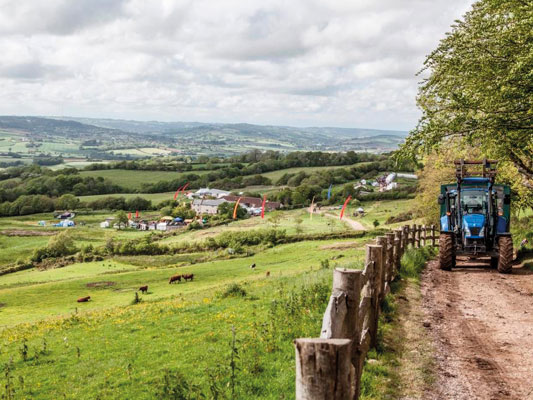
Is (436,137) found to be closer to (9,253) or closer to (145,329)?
(145,329)

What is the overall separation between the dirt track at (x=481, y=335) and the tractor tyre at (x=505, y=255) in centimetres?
149

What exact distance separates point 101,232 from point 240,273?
71.1 meters

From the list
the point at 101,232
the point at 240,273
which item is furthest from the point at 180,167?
the point at 240,273

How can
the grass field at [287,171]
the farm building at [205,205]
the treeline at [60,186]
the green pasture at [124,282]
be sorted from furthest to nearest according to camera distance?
the grass field at [287,171]
the treeline at [60,186]
the farm building at [205,205]
the green pasture at [124,282]

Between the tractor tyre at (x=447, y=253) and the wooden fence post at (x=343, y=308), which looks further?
the tractor tyre at (x=447, y=253)

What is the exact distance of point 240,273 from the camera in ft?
139

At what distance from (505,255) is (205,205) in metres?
120

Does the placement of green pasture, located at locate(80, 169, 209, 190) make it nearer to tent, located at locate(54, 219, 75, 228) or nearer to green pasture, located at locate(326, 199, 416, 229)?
tent, located at locate(54, 219, 75, 228)

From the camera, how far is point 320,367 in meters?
3.95

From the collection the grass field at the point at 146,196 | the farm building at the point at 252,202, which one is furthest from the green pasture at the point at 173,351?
the grass field at the point at 146,196

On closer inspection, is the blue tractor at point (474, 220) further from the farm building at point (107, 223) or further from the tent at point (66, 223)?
the tent at point (66, 223)

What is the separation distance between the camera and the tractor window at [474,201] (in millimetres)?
20891

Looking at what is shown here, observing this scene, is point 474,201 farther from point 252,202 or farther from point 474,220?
point 252,202

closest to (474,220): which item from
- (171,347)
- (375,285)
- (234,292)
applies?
(234,292)
